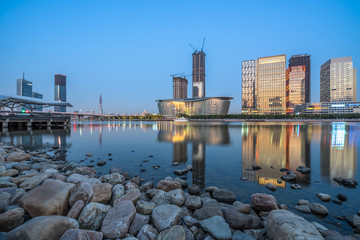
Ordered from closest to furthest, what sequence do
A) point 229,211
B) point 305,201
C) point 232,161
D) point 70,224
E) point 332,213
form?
point 70,224 < point 229,211 < point 332,213 < point 305,201 < point 232,161

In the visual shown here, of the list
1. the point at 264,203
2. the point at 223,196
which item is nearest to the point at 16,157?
the point at 223,196

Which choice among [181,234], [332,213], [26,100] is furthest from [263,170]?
[26,100]

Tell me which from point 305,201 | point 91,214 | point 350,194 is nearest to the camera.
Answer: point 91,214

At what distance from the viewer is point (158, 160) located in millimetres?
13664

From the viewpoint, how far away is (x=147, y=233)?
438 cm

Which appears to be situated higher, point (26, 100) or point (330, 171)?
point (26, 100)

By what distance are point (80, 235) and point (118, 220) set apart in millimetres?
1025

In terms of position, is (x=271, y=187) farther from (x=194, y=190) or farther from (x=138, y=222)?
(x=138, y=222)

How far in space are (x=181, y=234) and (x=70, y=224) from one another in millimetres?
2710

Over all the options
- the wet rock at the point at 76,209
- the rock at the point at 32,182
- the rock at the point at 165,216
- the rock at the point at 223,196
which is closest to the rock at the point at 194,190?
the rock at the point at 223,196

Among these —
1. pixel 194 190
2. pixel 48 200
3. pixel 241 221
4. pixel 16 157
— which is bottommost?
pixel 194 190

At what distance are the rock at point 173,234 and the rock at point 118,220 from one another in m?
0.95

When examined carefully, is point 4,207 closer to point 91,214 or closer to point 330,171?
point 91,214

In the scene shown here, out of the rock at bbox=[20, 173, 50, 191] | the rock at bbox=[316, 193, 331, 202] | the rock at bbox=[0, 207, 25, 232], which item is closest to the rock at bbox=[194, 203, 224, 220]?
the rock at bbox=[316, 193, 331, 202]
